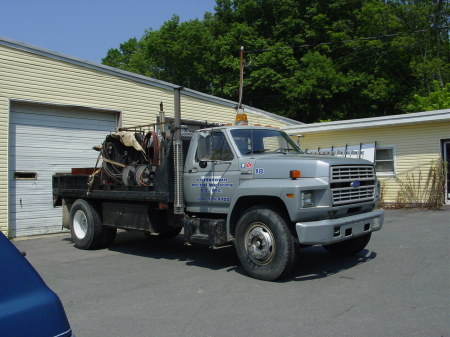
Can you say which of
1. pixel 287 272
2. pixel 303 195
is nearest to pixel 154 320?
pixel 287 272

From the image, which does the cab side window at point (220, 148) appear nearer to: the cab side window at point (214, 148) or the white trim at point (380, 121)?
the cab side window at point (214, 148)

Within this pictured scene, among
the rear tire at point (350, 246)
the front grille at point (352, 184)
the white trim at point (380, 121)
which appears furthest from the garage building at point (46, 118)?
the front grille at point (352, 184)

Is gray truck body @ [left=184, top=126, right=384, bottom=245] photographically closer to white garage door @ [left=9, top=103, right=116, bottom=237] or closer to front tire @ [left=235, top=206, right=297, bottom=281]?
front tire @ [left=235, top=206, right=297, bottom=281]

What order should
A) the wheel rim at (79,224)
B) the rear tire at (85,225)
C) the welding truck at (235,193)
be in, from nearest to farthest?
the welding truck at (235,193) → the rear tire at (85,225) → the wheel rim at (79,224)

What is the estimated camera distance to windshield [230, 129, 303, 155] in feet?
23.5

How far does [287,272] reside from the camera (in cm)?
613

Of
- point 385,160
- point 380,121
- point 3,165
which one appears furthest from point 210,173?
point 385,160

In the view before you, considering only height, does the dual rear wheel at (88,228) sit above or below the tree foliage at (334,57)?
below

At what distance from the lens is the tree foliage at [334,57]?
2981cm

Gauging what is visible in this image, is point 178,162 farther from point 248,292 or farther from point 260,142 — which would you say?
point 248,292

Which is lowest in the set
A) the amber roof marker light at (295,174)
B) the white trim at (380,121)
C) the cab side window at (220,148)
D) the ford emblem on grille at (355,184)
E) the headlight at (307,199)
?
the headlight at (307,199)

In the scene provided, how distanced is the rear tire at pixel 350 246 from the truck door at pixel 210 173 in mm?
2289

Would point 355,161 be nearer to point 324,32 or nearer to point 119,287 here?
point 119,287

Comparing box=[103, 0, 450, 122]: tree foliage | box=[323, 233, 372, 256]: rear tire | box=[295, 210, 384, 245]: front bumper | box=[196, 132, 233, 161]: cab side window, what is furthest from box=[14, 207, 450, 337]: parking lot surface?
box=[103, 0, 450, 122]: tree foliage
